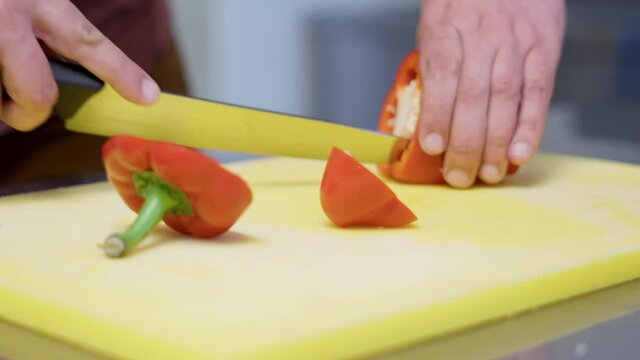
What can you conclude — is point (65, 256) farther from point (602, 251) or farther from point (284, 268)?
point (602, 251)

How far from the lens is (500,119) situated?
104cm

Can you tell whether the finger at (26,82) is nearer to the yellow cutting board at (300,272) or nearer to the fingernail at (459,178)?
the yellow cutting board at (300,272)

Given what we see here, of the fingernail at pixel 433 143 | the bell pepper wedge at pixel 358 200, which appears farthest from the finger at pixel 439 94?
the bell pepper wedge at pixel 358 200

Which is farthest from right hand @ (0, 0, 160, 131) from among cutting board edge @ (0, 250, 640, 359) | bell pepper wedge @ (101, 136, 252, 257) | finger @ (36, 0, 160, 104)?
cutting board edge @ (0, 250, 640, 359)

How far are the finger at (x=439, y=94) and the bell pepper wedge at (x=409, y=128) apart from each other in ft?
0.04

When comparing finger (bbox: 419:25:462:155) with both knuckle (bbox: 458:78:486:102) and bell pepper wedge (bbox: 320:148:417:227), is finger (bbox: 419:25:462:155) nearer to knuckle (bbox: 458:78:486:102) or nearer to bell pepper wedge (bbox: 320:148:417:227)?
knuckle (bbox: 458:78:486:102)

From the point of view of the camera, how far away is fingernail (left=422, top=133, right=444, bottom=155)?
1.03 m

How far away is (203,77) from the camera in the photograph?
2.52 metres

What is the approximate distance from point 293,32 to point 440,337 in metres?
1.96

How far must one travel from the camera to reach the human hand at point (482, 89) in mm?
1026

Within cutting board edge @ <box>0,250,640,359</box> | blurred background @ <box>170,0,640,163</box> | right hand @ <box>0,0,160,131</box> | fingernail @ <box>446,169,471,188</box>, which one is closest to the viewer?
cutting board edge @ <box>0,250,640,359</box>

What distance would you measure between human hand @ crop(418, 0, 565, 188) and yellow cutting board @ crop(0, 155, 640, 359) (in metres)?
0.06

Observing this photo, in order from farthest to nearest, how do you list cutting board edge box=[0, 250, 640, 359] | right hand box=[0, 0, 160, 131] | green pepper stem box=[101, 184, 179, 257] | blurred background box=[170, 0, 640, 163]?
blurred background box=[170, 0, 640, 163] < right hand box=[0, 0, 160, 131] < green pepper stem box=[101, 184, 179, 257] < cutting board edge box=[0, 250, 640, 359]

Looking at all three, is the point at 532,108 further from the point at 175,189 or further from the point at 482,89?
the point at 175,189
